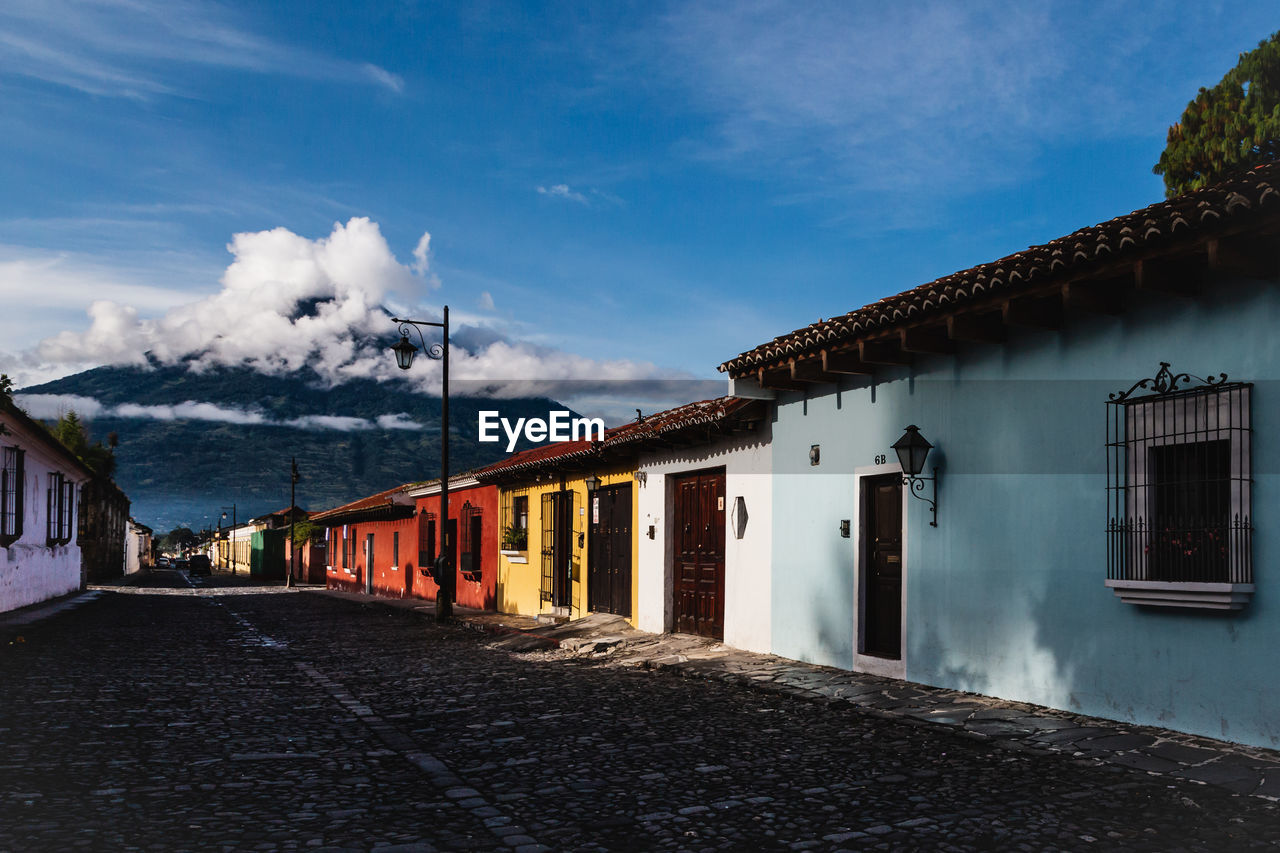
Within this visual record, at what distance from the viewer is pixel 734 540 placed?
13.4 m

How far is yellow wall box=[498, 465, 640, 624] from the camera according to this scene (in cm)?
1658

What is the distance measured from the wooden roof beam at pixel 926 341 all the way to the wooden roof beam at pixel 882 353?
0.28 m

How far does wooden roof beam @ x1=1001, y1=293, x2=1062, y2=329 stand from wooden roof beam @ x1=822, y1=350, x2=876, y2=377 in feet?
7.74

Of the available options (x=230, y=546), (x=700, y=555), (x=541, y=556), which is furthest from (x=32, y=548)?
(x=230, y=546)

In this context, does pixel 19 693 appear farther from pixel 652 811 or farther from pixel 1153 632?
pixel 1153 632

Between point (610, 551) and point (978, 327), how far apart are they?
32.3 ft

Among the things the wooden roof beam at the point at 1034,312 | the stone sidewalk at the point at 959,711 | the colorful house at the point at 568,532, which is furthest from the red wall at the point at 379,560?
the wooden roof beam at the point at 1034,312

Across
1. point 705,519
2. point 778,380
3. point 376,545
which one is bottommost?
point 376,545

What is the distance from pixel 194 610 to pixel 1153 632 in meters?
23.6

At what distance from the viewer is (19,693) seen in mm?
9602

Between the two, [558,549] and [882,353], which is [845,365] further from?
[558,549]

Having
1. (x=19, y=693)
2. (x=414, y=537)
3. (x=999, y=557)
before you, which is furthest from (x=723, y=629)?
(x=414, y=537)

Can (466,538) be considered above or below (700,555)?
below

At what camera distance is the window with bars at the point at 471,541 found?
24.8 metres
